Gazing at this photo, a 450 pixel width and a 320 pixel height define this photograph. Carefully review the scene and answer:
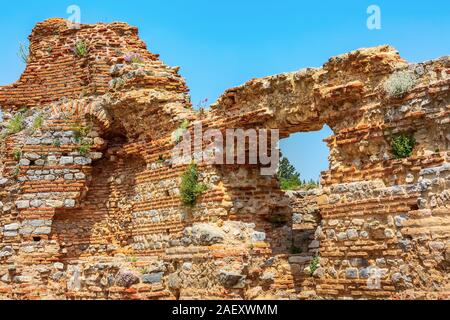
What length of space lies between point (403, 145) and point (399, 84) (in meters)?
0.86

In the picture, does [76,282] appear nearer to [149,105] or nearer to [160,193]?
[160,193]

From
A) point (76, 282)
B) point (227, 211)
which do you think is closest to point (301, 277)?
point (227, 211)

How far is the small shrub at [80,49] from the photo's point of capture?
15.7 metres

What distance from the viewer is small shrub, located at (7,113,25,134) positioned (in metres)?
15.2

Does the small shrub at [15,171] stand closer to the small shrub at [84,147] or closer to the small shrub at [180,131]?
the small shrub at [84,147]

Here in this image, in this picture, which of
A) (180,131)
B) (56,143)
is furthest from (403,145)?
(56,143)

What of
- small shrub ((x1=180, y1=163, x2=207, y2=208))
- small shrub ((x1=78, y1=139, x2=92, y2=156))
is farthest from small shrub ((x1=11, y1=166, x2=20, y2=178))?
small shrub ((x1=180, y1=163, x2=207, y2=208))

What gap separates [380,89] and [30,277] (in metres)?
8.30

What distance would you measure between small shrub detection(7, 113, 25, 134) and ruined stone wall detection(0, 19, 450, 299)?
2.9 inches

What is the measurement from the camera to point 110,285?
11742 millimetres

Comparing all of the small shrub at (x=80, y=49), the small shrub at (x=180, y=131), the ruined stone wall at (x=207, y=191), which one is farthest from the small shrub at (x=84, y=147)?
the small shrub at (x=180, y=131)

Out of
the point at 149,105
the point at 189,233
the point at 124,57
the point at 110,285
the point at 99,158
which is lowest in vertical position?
the point at 110,285

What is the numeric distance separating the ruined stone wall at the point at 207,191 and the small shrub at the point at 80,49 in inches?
7.5

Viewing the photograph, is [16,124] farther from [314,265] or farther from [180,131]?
[314,265]
